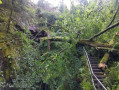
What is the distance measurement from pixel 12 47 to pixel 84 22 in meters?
5.92

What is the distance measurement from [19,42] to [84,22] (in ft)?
17.6

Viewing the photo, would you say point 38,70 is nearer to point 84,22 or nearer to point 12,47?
point 12,47

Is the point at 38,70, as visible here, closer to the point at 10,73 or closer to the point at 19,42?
the point at 10,73

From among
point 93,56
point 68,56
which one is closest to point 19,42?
point 68,56

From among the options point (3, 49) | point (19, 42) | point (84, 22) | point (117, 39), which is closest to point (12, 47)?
point (3, 49)

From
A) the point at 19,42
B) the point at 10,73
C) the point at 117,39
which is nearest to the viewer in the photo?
the point at 10,73

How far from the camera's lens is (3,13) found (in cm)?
589

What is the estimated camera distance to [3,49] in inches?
190

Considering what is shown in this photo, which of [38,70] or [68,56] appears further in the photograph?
[68,56]

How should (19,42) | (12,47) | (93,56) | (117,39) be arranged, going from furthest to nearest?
(93,56) → (117,39) → (19,42) → (12,47)

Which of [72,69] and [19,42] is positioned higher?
[19,42]

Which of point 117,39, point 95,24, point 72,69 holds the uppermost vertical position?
point 95,24

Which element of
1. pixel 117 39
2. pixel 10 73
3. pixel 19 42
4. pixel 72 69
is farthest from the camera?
pixel 72 69

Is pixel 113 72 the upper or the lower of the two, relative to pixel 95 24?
lower
